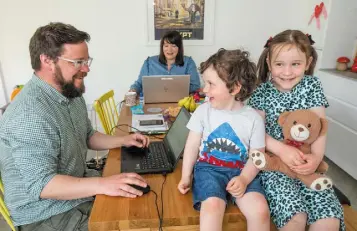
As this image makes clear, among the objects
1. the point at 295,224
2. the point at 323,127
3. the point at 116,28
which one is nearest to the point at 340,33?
the point at 323,127

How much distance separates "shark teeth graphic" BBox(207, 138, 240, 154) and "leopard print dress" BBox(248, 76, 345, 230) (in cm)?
16

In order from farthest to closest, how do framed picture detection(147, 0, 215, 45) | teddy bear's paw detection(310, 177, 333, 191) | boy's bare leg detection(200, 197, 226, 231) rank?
framed picture detection(147, 0, 215, 45), teddy bear's paw detection(310, 177, 333, 191), boy's bare leg detection(200, 197, 226, 231)

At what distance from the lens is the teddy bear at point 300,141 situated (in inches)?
38.8

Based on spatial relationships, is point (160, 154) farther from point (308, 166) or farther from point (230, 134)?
point (308, 166)

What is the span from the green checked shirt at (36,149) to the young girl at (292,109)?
2.81 feet

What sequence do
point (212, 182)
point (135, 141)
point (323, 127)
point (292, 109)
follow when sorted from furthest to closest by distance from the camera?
1. point (135, 141)
2. point (292, 109)
3. point (323, 127)
4. point (212, 182)

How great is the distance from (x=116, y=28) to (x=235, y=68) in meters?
2.46

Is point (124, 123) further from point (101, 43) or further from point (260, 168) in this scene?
point (101, 43)

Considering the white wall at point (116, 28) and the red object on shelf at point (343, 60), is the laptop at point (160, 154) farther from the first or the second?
the red object on shelf at point (343, 60)

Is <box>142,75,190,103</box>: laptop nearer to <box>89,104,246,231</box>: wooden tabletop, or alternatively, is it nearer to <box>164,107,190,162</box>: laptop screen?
<box>164,107,190,162</box>: laptop screen

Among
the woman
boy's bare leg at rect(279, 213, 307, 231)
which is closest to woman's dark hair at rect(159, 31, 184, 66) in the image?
the woman

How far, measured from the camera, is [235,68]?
102 cm

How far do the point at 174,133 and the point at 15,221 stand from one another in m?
0.81

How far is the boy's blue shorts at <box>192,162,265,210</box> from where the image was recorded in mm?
925
